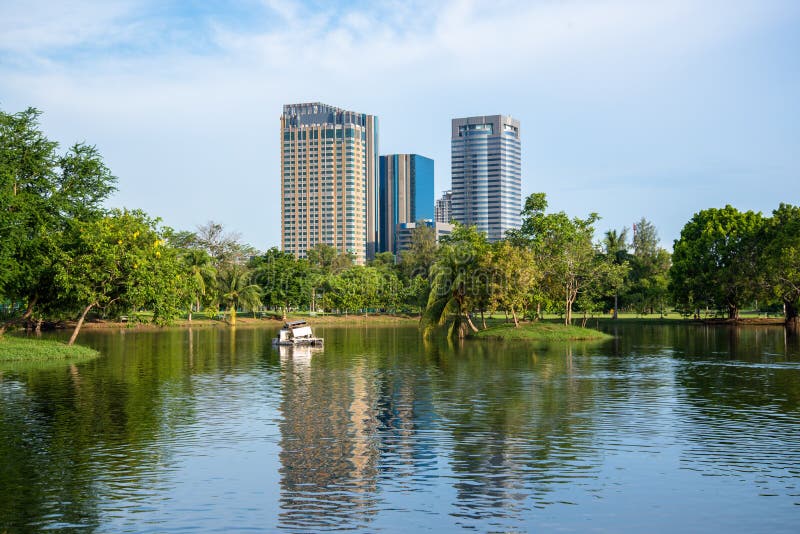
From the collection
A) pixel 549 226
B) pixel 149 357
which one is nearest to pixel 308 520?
pixel 149 357

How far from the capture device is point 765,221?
360 feet

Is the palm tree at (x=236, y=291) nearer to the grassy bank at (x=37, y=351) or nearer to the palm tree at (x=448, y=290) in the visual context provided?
the palm tree at (x=448, y=290)

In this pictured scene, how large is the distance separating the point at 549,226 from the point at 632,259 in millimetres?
68563

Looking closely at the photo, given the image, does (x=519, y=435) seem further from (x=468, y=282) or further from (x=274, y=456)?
(x=468, y=282)

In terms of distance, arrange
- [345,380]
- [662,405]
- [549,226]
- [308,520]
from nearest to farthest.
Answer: [308,520]
[662,405]
[345,380]
[549,226]

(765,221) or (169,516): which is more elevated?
(765,221)

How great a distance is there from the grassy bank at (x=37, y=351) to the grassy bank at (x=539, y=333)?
39545 millimetres

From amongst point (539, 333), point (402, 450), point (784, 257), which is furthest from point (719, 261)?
point (402, 450)

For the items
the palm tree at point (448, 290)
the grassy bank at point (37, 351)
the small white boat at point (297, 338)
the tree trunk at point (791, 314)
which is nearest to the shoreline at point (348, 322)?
the tree trunk at point (791, 314)

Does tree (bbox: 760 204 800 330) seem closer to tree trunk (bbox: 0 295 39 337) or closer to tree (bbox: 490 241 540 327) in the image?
tree (bbox: 490 241 540 327)

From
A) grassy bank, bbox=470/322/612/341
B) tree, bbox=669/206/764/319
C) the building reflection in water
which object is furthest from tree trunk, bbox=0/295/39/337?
tree, bbox=669/206/764/319

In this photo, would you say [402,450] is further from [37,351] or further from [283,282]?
[283,282]

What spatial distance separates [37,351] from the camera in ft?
187

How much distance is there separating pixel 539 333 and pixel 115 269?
4281cm
